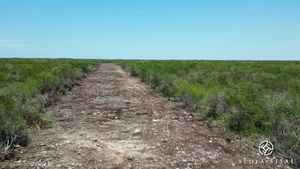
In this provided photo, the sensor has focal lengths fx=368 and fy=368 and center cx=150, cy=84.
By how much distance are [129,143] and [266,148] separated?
331 cm

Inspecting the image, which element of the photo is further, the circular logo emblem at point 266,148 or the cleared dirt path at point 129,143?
the circular logo emblem at point 266,148

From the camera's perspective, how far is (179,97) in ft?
56.3

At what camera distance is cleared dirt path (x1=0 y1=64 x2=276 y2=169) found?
7657 mm

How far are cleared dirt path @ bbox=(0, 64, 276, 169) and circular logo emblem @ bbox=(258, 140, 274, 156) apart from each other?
0.20m

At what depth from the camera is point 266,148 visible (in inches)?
345

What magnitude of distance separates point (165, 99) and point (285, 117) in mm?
9012

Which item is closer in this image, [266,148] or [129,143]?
[266,148]

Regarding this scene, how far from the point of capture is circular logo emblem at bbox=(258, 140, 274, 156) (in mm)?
8598

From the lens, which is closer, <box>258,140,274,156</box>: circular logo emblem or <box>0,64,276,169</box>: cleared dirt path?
<box>0,64,276,169</box>: cleared dirt path

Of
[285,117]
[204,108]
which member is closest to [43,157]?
[285,117]

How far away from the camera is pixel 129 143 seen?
9156 mm

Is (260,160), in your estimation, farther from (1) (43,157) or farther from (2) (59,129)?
(2) (59,129)

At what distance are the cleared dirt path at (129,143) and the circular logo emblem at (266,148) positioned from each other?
0.66ft

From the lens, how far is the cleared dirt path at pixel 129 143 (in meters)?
7.66
